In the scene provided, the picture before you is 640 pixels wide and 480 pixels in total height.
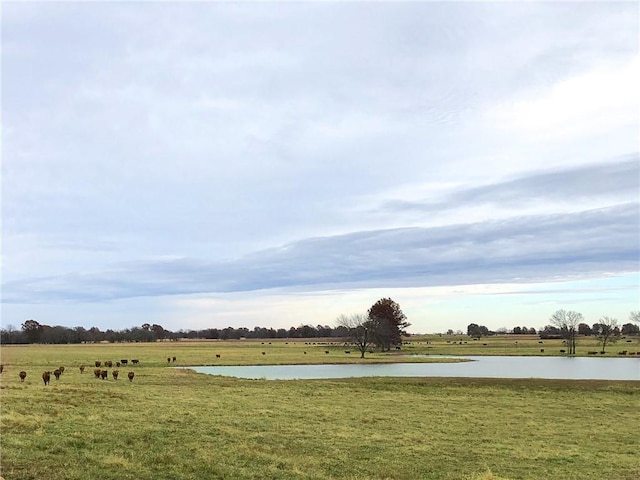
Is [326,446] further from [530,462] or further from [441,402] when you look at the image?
[441,402]

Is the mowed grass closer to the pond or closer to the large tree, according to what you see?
the pond

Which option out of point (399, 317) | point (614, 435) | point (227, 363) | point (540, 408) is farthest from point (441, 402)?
point (399, 317)

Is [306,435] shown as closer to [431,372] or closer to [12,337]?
[431,372]

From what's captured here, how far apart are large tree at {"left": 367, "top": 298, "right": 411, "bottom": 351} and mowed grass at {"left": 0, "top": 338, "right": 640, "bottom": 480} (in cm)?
8500

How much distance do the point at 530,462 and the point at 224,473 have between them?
9.73 meters

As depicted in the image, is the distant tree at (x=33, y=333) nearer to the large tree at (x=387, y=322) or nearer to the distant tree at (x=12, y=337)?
the distant tree at (x=12, y=337)

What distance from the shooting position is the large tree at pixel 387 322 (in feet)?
386

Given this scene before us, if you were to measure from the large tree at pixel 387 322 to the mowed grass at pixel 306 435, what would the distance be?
85.0 metres

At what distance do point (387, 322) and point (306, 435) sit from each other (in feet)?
358

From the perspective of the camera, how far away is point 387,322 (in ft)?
414

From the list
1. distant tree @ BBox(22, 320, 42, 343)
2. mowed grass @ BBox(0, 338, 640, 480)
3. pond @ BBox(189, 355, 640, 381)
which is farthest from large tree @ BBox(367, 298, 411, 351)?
distant tree @ BBox(22, 320, 42, 343)

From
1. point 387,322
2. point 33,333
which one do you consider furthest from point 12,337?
point 387,322

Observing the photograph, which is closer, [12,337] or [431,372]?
[431,372]

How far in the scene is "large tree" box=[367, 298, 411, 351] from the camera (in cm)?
11756
